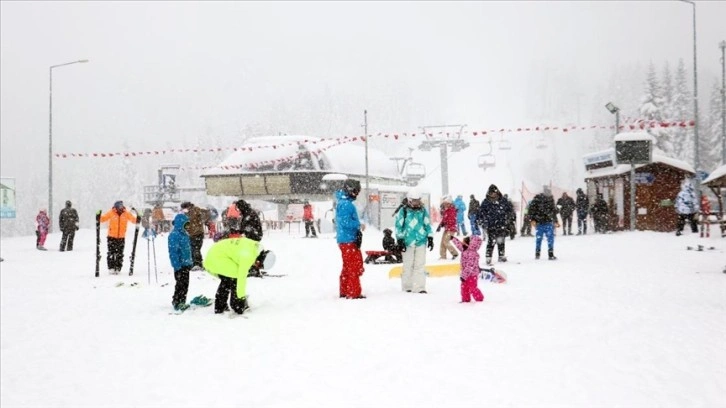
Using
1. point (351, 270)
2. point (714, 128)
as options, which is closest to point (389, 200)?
point (714, 128)

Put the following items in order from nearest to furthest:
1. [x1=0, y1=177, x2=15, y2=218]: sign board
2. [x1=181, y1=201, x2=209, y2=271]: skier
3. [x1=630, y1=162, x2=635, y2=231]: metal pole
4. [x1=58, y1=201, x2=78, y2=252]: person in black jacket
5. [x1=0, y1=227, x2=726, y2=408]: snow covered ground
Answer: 1. [x1=0, y1=227, x2=726, y2=408]: snow covered ground
2. [x1=181, y1=201, x2=209, y2=271]: skier
3. [x1=58, y1=201, x2=78, y2=252]: person in black jacket
4. [x1=630, y1=162, x2=635, y2=231]: metal pole
5. [x1=0, y1=177, x2=15, y2=218]: sign board

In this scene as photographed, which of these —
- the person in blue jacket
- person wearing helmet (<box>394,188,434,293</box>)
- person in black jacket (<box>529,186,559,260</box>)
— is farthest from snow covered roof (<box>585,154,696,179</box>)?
the person in blue jacket

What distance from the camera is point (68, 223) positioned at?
20.4 m

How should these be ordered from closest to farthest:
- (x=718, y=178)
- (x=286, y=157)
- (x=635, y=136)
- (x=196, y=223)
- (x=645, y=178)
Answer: (x=718, y=178), (x=196, y=223), (x=635, y=136), (x=645, y=178), (x=286, y=157)

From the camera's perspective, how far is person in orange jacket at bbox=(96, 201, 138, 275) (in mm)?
13992

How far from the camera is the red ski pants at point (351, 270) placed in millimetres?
8992

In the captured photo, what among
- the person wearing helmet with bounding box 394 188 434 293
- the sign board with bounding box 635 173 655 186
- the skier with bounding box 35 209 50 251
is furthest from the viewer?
the sign board with bounding box 635 173 655 186

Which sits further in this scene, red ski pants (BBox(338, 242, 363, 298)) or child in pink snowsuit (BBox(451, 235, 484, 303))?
red ski pants (BBox(338, 242, 363, 298))

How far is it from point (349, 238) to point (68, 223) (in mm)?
15430

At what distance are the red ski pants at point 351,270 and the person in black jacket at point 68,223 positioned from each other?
14269mm

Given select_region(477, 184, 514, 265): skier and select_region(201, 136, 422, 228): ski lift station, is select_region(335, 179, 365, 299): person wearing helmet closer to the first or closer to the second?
select_region(477, 184, 514, 265): skier

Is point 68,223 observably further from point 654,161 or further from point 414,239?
point 654,161

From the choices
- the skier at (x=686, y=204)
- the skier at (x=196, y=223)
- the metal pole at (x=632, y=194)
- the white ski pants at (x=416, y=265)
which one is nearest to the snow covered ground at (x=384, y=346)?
the white ski pants at (x=416, y=265)

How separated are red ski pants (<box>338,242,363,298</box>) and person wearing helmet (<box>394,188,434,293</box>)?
93 centimetres
